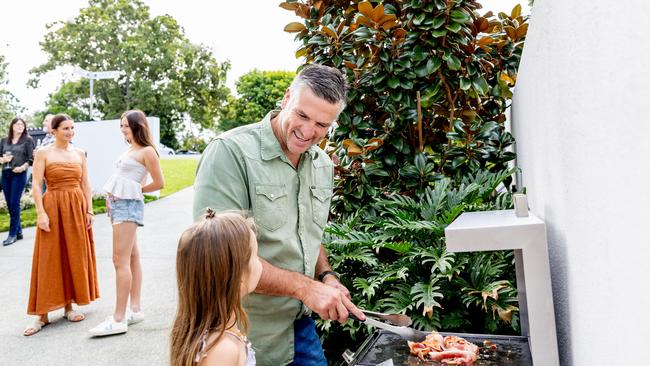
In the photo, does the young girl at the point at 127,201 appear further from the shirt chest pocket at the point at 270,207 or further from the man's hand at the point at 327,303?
the man's hand at the point at 327,303

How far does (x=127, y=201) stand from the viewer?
16.6 feet

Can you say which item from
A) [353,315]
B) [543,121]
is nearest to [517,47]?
[543,121]

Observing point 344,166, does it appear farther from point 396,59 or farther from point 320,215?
point 320,215

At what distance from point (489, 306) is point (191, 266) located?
66.3 inches

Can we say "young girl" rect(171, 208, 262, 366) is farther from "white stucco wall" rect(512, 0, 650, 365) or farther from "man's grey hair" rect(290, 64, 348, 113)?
"white stucco wall" rect(512, 0, 650, 365)

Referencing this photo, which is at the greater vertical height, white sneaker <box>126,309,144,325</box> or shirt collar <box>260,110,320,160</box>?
shirt collar <box>260,110,320,160</box>

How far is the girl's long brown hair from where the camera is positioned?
6.25 feet

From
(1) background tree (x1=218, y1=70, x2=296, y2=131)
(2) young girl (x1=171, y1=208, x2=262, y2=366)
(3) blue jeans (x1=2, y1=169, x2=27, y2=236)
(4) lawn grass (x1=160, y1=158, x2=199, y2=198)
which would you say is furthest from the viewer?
(1) background tree (x1=218, y1=70, x2=296, y2=131)

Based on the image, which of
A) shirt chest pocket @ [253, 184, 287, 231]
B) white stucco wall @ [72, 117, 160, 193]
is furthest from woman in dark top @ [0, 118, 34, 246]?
shirt chest pocket @ [253, 184, 287, 231]

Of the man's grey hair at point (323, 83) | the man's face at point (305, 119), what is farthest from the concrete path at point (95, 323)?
the man's grey hair at point (323, 83)

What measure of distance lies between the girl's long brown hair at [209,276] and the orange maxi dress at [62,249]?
13.5 ft

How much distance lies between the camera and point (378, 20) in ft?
13.8

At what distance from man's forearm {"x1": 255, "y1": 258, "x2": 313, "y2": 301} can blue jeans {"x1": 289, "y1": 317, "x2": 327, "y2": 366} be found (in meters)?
0.37

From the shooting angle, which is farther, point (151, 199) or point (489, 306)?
point (151, 199)
